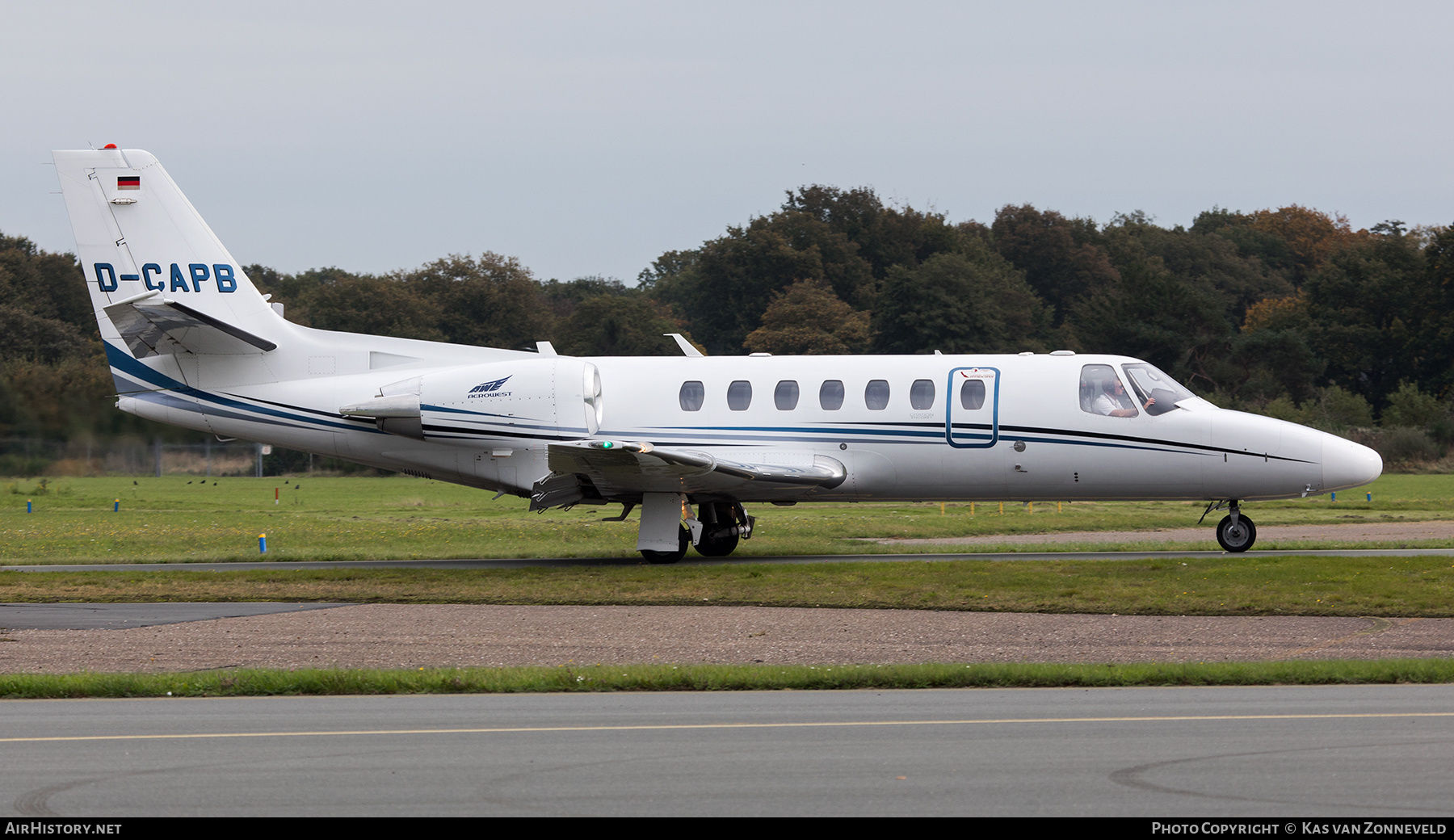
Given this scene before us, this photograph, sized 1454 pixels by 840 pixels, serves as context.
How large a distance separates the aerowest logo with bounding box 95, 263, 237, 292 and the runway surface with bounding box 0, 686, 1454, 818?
44.3ft

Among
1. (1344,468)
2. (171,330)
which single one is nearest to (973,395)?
(1344,468)

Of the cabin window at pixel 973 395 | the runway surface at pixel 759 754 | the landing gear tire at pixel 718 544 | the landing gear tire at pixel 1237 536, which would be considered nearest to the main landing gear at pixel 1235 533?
the landing gear tire at pixel 1237 536

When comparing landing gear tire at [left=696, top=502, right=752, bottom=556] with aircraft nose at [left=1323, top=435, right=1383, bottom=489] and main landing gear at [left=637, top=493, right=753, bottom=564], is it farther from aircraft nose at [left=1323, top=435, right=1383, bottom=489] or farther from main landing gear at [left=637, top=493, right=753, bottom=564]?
aircraft nose at [left=1323, top=435, right=1383, bottom=489]

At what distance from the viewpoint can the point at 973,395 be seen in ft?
68.3

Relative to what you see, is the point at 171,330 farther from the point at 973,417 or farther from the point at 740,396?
the point at 973,417

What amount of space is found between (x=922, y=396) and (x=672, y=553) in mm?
4493

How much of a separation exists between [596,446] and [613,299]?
53.2m

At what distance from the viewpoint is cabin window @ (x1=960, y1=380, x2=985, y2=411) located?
2078 cm

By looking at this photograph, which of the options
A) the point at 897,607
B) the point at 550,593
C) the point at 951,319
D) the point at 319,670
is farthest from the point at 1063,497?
the point at 951,319

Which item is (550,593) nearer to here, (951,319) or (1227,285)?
(951,319)

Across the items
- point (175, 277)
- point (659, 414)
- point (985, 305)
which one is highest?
point (985, 305)

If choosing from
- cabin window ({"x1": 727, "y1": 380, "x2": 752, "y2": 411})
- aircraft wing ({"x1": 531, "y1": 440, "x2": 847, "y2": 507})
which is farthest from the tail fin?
cabin window ({"x1": 727, "y1": 380, "x2": 752, "y2": 411})

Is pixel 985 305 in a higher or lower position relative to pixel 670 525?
higher

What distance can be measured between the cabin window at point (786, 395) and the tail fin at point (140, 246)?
8.28 meters
